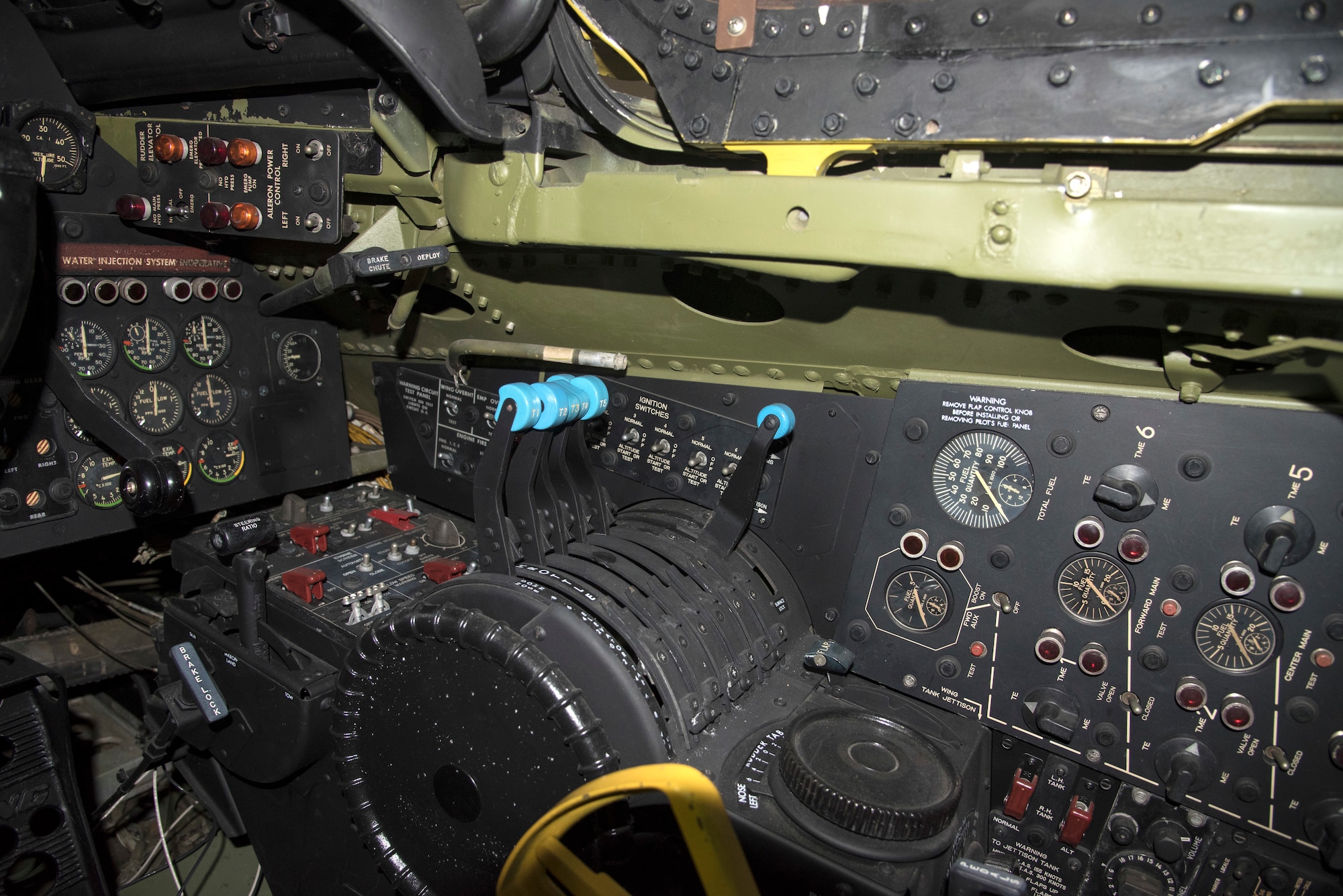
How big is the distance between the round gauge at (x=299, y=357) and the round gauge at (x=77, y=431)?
0.69 m

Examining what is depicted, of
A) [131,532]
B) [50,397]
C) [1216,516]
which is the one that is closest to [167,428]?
[50,397]

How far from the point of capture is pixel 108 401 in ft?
8.71

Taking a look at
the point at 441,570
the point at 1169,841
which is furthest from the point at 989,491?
the point at 441,570

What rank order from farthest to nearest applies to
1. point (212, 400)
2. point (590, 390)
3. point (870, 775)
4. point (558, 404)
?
point (212, 400), point (590, 390), point (558, 404), point (870, 775)

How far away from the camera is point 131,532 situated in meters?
3.45

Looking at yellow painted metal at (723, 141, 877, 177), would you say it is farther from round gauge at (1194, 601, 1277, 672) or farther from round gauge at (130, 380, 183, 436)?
round gauge at (130, 380, 183, 436)

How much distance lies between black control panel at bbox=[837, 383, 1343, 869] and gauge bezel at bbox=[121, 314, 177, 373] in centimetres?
251

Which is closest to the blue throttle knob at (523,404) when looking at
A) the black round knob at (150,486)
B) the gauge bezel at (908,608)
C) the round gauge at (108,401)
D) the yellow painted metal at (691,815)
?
the yellow painted metal at (691,815)

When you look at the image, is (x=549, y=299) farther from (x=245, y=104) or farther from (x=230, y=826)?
(x=230, y=826)

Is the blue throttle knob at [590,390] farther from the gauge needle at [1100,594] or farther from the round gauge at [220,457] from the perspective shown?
the round gauge at [220,457]

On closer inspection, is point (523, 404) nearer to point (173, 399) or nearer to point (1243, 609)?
point (173, 399)

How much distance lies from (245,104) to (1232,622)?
3.09m

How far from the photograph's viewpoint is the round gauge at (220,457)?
2916mm

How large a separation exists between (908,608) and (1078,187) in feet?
3.94
